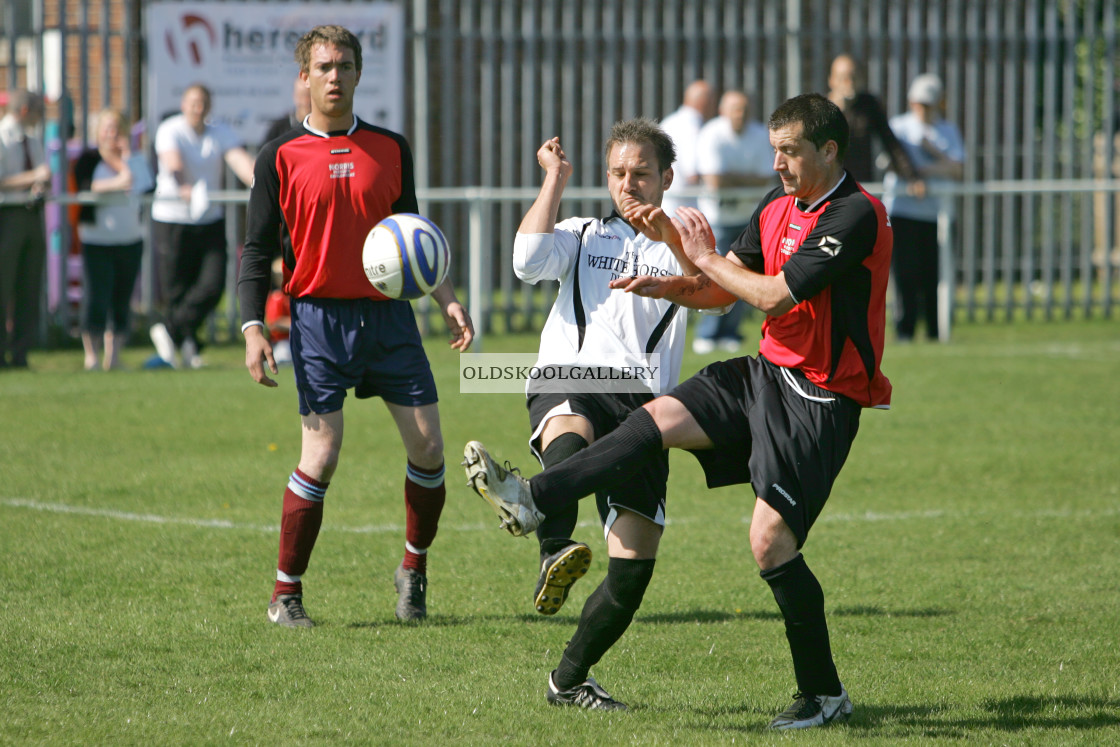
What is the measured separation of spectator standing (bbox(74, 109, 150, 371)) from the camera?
473 inches

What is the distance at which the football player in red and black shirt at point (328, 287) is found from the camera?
17.7 feet

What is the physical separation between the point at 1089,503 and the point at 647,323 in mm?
3956

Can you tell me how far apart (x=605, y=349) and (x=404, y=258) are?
860mm

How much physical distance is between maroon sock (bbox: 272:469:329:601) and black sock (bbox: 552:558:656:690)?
1.44 metres

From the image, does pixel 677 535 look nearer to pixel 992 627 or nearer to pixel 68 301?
pixel 992 627

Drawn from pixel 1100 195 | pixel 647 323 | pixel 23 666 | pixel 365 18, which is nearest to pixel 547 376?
pixel 647 323

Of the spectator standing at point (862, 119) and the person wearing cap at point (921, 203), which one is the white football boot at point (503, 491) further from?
the person wearing cap at point (921, 203)

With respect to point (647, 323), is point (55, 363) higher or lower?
lower

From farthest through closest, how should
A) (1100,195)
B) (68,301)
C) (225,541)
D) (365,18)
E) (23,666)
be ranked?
(1100,195) → (365,18) → (68,301) → (225,541) → (23,666)

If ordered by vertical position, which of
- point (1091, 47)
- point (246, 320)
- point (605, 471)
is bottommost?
point (605, 471)

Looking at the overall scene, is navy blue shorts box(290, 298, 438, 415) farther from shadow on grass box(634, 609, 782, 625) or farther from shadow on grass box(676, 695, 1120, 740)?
shadow on grass box(676, 695, 1120, 740)

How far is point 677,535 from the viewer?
23.3 feet

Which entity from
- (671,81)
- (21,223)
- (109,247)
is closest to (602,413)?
(109,247)

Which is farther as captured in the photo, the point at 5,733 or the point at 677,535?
the point at 677,535
